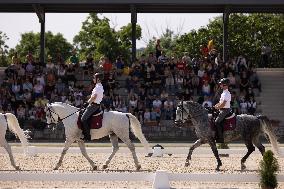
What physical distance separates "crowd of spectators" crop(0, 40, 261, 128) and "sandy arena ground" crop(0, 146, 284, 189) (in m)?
8.68

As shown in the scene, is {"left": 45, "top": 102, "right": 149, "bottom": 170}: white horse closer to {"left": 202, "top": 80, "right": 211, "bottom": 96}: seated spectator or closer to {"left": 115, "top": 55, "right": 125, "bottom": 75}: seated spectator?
{"left": 202, "top": 80, "right": 211, "bottom": 96}: seated spectator

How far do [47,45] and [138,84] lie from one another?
153 ft

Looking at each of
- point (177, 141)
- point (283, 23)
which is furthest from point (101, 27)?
point (177, 141)

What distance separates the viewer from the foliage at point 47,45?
77000 millimetres

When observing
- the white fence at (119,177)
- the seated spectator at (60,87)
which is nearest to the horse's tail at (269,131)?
the white fence at (119,177)

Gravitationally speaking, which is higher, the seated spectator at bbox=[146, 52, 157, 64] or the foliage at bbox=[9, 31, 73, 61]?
the foliage at bbox=[9, 31, 73, 61]

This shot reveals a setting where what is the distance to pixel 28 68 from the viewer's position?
3359 centimetres

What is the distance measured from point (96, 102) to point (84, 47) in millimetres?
54751

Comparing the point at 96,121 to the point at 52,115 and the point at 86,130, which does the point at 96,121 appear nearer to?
the point at 86,130

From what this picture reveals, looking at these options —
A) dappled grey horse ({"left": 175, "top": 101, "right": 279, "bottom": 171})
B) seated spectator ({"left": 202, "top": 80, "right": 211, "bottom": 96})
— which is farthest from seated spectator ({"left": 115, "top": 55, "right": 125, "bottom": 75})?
dappled grey horse ({"left": 175, "top": 101, "right": 279, "bottom": 171})

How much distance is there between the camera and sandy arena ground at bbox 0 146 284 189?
1420cm

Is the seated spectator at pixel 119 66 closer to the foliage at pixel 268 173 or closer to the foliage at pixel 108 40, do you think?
the foliage at pixel 268 173

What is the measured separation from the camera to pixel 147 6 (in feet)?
116

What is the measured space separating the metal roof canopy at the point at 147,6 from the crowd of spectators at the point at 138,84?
91.6 inches
